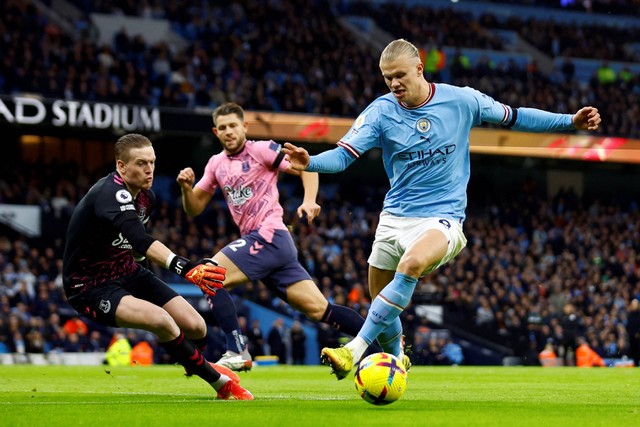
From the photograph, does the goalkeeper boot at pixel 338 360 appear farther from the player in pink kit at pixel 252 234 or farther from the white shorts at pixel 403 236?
the player in pink kit at pixel 252 234

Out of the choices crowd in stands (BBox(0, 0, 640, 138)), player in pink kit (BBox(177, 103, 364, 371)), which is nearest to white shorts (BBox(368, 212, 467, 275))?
player in pink kit (BBox(177, 103, 364, 371))

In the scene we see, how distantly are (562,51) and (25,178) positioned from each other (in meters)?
21.8

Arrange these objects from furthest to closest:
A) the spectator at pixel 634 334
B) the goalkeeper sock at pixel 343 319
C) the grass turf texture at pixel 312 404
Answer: the spectator at pixel 634 334 < the goalkeeper sock at pixel 343 319 < the grass turf texture at pixel 312 404

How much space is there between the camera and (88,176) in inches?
1170

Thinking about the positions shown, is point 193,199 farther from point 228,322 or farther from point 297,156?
point 297,156

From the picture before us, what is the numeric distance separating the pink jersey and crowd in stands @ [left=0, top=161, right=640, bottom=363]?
11.2m

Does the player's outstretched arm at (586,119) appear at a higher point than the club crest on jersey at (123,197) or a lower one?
higher

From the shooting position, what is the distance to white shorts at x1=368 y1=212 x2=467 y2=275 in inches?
316

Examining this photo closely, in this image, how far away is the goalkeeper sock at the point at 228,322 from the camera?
33.7 ft

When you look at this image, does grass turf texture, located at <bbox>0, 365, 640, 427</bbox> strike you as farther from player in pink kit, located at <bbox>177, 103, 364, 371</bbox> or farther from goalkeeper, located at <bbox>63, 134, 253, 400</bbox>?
player in pink kit, located at <bbox>177, 103, 364, 371</bbox>

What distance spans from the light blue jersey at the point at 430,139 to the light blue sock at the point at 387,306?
71cm

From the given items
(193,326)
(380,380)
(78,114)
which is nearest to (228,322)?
(193,326)

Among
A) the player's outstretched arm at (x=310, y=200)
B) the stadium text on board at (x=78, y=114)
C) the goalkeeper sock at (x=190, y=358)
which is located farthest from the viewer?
the stadium text on board at (x=78, y=114)

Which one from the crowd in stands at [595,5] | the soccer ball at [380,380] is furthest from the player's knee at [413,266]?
the crowd in stands at [595,5]
